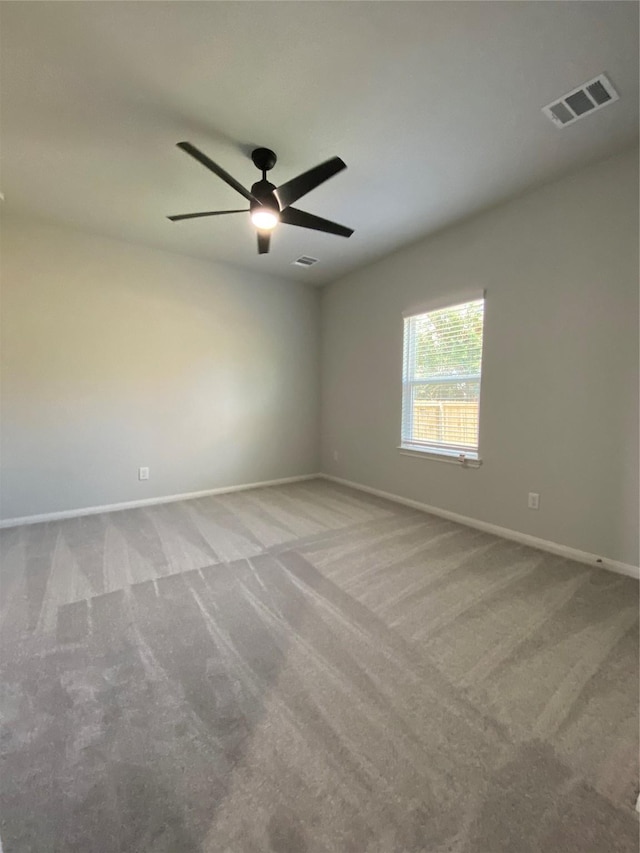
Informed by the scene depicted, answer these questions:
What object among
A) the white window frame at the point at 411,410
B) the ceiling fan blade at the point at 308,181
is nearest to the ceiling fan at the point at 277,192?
the ceiling fan blade at the point at 308,181

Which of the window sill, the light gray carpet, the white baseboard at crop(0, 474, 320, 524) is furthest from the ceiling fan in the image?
the white baseboard at crop(0, 474, 320, 524)

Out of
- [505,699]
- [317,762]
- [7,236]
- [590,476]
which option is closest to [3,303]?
[7,236]

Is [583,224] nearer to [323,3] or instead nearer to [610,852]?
[323,3]

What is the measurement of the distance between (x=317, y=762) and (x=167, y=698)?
620 millimetres

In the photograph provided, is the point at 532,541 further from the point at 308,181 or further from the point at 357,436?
the point at 308,181

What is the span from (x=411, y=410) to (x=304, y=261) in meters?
2.13

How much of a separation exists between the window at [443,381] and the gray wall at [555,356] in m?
0.13

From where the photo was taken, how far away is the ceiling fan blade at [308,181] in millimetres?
1811

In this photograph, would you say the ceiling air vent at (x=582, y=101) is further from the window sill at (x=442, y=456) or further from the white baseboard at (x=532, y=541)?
the white baseboard at (x=532, y=541)

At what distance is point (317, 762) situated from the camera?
1.07 meters

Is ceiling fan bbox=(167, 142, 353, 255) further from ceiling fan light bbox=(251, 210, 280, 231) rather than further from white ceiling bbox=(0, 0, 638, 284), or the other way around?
white ceiling bbox=(0, 0, 638, 284)

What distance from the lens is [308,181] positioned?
1.92 metres

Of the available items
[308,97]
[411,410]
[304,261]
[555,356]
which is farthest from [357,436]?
[308,97]

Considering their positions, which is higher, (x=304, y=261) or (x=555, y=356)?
(x=304, y=261)
